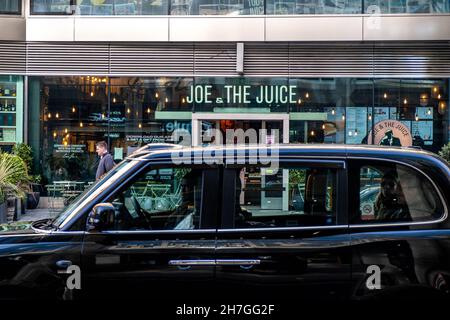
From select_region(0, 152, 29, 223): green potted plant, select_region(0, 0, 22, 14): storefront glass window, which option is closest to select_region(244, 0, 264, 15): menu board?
select_region(0, 0, 22, 14): storefront glass window

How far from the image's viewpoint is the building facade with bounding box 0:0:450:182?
15.9 meters

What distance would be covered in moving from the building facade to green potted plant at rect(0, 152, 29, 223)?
243cm

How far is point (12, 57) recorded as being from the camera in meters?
16.1

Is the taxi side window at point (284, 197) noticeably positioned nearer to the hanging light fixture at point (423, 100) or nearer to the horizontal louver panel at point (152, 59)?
the horizontal louver panel at point (152, 59)

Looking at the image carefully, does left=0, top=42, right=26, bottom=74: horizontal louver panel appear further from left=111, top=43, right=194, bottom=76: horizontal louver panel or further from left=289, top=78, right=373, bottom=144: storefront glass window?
left=289, top=78, right=373, bottom=144: storefront glass window

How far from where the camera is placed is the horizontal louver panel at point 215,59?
16078 millimetres

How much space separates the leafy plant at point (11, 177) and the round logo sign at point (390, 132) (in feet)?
29.9

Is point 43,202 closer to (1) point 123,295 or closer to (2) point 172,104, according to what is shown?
(2) point 172,104

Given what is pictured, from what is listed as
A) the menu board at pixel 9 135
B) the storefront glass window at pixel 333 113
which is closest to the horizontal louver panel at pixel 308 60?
the storefront glass window at pixel 333 113

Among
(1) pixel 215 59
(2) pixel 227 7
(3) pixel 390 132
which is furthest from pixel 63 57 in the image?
(3) pixel 390 132

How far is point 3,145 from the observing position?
1616cm

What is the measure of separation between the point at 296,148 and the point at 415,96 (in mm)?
12895

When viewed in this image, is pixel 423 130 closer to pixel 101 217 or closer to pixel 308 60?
pixel 308 60

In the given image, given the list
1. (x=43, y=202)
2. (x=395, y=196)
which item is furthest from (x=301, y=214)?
(x=43, y=202)
